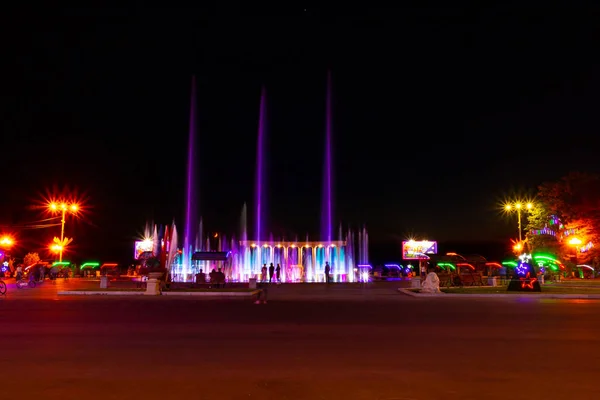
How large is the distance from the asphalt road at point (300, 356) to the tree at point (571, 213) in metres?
36.6

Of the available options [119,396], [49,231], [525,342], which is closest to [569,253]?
[525,342]

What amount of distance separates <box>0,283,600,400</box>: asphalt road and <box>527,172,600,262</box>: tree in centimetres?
3657

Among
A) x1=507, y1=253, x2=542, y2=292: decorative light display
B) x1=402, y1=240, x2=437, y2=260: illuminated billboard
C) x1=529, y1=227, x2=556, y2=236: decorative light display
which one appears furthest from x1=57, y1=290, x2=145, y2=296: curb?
x1=402, y1=240, x2=437, y2=260: illuminated billboard

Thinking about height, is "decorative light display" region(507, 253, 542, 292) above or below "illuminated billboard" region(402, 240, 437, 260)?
below

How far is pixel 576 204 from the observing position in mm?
50031

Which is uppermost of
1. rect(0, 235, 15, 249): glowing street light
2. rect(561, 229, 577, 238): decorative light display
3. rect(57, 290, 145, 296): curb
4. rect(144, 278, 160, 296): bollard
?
rect(561, 229, 577, 238): decorative light display

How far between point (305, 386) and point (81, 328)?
7837mm

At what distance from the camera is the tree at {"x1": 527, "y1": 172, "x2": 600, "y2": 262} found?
4778 centimetres

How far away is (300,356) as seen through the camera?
9.27 metres

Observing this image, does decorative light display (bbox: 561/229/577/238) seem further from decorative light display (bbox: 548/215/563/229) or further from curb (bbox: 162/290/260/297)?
curb (bbox: 162/290/260/297)

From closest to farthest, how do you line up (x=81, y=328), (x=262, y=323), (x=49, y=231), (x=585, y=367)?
(x=585, y=367)
(x=81, y=328)
(x=262, y=323)
(x=49, y=231)

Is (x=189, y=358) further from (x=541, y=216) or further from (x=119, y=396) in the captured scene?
(x=541, y=216)

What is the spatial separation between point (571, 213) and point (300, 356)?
4829 centimetres

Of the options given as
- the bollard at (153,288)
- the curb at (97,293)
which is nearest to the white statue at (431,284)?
the bollard at (153,288)
